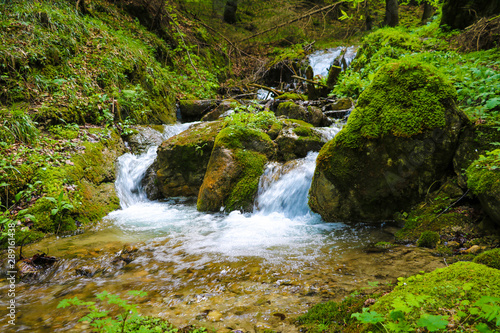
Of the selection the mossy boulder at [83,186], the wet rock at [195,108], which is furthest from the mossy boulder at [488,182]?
the wet rock at [195,108]

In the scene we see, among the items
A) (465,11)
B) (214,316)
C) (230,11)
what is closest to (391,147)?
(214,316)

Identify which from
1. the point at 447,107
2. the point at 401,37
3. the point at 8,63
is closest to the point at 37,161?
the point at 8,63

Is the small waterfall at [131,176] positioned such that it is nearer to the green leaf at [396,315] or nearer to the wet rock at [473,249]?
the green leaf at [396,315]

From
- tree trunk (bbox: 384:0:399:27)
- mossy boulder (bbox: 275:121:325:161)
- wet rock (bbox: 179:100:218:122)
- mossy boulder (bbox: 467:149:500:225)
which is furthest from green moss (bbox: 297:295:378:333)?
tree trunk (bbox: 384:0:399:27)

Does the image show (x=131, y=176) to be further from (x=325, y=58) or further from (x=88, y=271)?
(x=325, y=58)

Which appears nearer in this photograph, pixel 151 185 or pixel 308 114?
pixel 151 185

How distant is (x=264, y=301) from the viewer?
229 cm

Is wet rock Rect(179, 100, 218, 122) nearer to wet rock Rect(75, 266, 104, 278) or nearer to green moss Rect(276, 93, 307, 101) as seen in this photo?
green moss Rect(276, 93, 307, 101)

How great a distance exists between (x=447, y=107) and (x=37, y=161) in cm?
732

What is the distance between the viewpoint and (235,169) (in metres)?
5.70

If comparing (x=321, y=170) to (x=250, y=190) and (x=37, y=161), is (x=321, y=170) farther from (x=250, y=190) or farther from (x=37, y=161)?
(x=37, y=161)

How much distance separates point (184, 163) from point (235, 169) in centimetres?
173

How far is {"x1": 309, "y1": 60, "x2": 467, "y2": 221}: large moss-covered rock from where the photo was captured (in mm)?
3693

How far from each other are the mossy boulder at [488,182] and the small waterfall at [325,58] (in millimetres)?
10954
